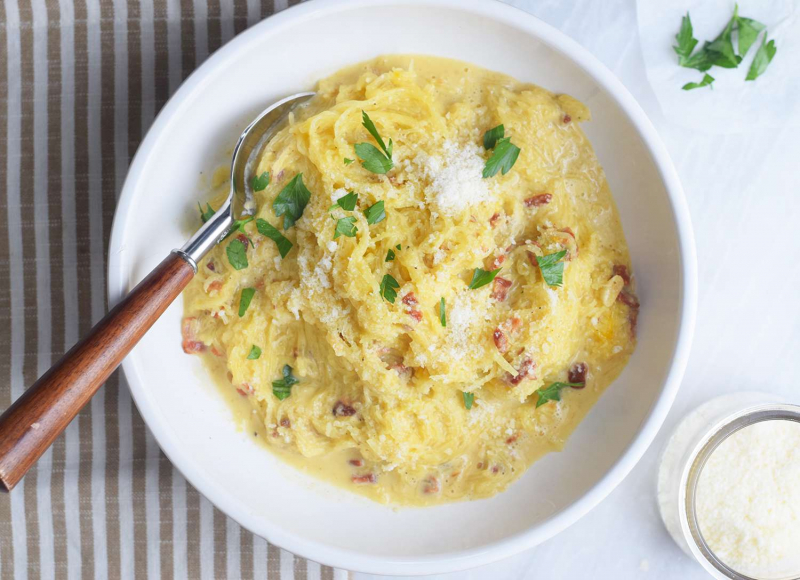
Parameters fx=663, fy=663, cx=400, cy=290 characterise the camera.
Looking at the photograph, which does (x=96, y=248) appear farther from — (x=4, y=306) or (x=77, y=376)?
(x=77, y=376)

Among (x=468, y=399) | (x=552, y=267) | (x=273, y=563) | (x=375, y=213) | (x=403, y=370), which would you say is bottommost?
(x=273, y=563)

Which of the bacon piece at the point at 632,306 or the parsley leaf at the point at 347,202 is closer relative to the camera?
the parsley leaf at the point at 347,202

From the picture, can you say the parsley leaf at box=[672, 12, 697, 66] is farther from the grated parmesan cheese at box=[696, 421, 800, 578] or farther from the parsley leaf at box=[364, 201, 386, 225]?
the grated parmesan cheese at box=[696, 421, 800, 578]

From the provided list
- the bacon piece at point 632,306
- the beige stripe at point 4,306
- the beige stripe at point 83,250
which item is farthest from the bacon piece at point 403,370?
the beige stripe at point 4,306

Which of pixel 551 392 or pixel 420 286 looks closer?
pixel 420 286

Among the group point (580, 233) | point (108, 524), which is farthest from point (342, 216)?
point (108, 524)

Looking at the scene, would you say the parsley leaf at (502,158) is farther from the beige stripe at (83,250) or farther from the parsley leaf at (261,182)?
the beige stripe at (83,250)

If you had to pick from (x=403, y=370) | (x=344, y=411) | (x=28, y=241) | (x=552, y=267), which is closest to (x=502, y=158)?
(x=552, y=267)

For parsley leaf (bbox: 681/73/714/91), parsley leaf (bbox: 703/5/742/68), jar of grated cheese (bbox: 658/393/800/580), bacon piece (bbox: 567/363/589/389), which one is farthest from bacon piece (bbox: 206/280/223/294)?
parsley leaf (bbox: 703/5/742/68)
